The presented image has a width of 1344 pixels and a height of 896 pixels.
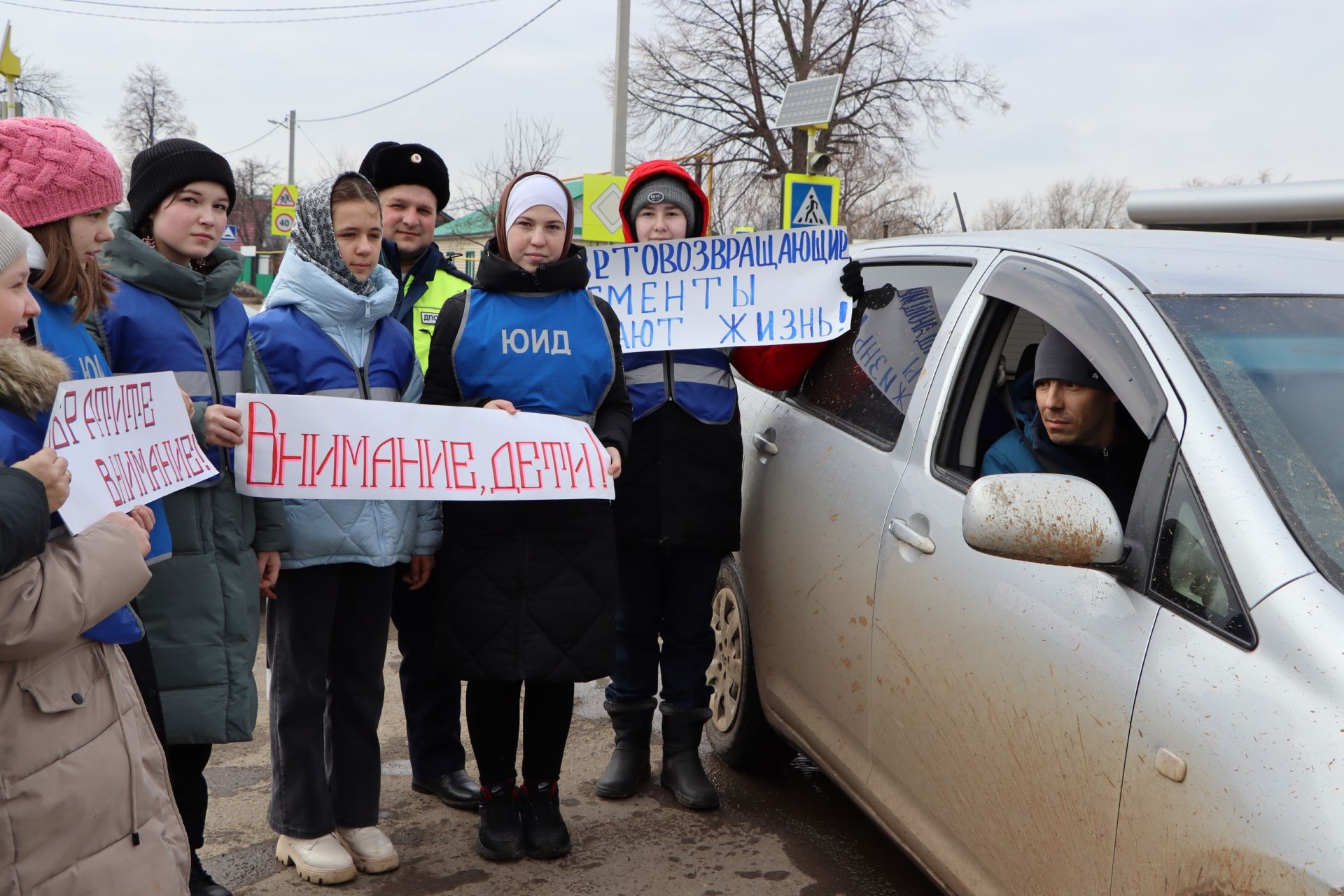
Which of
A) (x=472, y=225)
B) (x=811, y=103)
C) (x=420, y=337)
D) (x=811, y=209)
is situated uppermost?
(x=811, y=103)

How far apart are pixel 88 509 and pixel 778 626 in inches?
76.8

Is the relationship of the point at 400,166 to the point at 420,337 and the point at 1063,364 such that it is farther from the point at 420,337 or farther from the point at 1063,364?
the point at 1063,364

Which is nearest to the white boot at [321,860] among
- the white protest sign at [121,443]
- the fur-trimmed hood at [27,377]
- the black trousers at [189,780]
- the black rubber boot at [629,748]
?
the black trousers at [189,780]

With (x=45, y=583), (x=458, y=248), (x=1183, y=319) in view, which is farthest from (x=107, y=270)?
(x=458, y=248)

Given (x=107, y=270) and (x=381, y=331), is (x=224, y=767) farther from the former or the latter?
(x=107, y=270)

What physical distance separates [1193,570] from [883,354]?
1511mm

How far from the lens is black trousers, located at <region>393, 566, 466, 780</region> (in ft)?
12.1

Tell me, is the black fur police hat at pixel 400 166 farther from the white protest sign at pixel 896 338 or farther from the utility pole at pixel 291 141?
the utility pole at pixel 291 141

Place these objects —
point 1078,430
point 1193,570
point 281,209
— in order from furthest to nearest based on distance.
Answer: point 281,209 → point 1078,430 → point 1193,570

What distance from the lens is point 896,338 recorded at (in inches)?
128

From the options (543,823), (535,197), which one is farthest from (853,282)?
(543,823)

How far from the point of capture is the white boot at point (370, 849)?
321 cm

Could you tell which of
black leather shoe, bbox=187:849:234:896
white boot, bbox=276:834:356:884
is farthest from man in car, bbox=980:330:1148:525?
black leather shoe, bbox=187:849:234:896

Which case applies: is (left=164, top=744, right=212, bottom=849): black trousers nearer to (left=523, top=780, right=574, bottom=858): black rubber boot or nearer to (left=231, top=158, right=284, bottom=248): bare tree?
(left=523, top=780, right=574, bottom=858): black rubber boot
